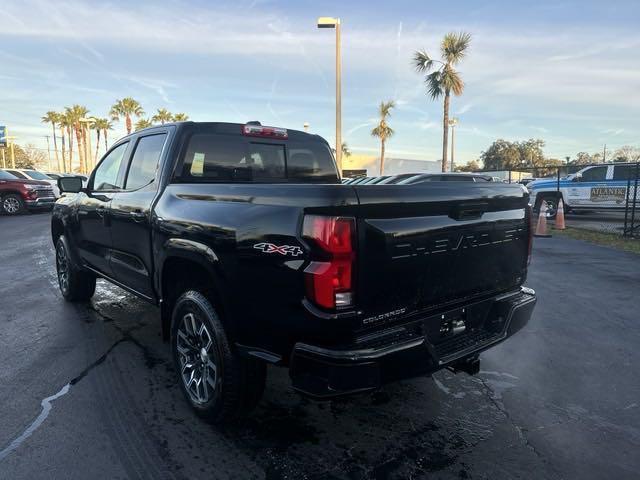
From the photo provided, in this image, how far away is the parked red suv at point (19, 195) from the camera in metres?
18.0

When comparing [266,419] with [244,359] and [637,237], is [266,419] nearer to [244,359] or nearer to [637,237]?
[244,359]

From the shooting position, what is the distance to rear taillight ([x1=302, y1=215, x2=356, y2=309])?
2197mm

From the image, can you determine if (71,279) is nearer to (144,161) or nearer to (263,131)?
(144,161)

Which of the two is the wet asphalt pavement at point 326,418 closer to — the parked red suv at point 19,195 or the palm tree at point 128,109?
the parked red suv at point 19,195

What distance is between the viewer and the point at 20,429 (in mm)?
2947

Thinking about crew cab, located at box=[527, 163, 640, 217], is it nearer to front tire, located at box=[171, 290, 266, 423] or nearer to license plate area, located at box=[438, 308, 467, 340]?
license plate area, located at box=[438, 308, 467, 340]

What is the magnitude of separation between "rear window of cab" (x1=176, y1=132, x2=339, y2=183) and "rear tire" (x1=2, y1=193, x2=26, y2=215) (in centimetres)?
1809

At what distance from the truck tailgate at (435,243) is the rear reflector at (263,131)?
1856 millimetres

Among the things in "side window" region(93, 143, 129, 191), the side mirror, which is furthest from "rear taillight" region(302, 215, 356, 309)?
the side mirror

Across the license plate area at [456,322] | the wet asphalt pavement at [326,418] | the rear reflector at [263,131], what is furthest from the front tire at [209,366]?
the rear reflector at [263,131]

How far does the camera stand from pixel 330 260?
2.20 metres

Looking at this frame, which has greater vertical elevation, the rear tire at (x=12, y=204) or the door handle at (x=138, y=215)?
the door handle at (x=138, y=215)

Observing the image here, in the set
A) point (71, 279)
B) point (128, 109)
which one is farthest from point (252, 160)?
point (128, 109)

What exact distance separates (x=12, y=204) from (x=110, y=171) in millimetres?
16813
